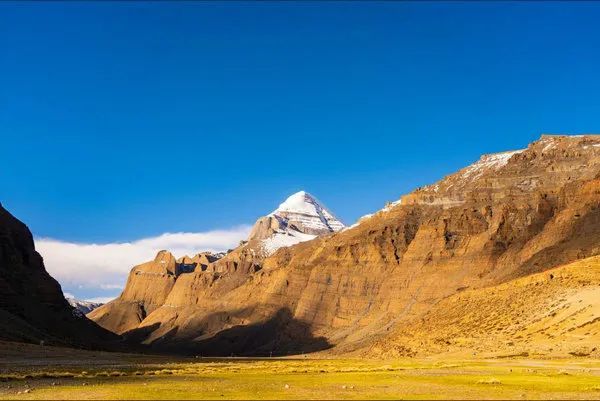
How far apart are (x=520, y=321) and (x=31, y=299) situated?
12053cm

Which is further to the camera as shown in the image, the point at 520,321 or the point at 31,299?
the point at 31,299

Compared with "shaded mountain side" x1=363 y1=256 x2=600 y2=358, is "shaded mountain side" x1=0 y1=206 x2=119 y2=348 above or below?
above

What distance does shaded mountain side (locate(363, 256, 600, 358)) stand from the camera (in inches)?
3484

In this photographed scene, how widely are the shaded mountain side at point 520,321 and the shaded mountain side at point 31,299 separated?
7534 centimetres

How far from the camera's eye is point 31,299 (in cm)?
16588

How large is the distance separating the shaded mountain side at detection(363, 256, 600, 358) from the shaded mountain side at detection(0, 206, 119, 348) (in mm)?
75340

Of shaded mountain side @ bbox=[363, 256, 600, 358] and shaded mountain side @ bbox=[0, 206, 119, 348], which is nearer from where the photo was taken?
shaded mountain side @ bbox=[363, 256, 600, 358]

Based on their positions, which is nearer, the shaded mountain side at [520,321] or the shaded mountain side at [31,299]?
the shaded mountain side at [520,321]

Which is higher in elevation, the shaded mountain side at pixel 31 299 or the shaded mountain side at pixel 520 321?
the shaded mountain side at pixel 31 299

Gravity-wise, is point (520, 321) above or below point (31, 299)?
below

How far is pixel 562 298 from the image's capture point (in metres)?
101

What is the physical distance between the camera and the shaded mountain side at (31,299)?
483 feet

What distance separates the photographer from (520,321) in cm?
10231

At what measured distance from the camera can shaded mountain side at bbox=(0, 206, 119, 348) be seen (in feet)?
483
